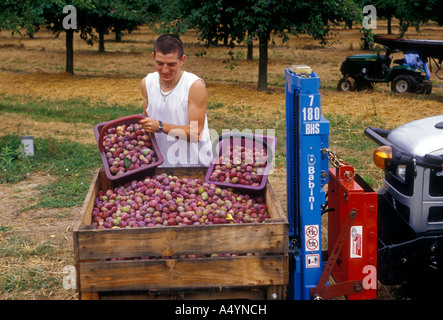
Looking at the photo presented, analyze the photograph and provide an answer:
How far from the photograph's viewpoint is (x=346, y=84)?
17.6m

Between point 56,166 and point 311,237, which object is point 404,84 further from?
point 311,237

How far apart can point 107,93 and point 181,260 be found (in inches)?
568

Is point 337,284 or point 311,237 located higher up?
point 311,237

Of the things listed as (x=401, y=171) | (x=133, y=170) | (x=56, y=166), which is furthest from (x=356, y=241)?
(x=56, y=166)

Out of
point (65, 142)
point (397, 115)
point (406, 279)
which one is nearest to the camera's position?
point (406, 279)

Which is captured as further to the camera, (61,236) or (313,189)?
(61,236)

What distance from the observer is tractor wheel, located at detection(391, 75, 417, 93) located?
1625 centimetres

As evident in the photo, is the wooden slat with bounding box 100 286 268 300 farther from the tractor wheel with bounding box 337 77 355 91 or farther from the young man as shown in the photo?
the tractor wheel with bounding box 337 77 355 91

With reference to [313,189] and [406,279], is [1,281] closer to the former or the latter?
[313,189]

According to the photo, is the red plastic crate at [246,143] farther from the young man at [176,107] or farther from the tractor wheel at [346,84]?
the tractor wheel at [346,84]

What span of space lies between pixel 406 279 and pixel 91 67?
23.2 m

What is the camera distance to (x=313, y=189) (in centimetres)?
358

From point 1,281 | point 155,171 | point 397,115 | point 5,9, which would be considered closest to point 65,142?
point 5,9

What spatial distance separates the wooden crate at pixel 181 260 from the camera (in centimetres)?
327
